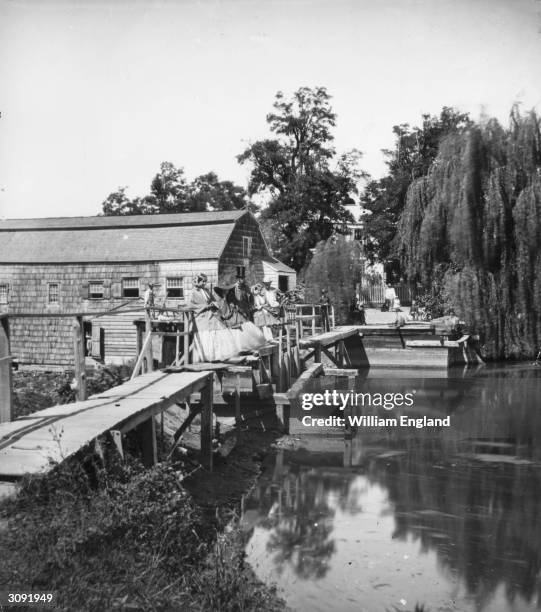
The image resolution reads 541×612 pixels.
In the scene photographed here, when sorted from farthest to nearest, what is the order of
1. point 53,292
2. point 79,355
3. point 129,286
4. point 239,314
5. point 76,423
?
point 53,292
point 129,286
point 239,314
point 79,355
point 76,423

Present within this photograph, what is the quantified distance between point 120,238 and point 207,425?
18128 mm

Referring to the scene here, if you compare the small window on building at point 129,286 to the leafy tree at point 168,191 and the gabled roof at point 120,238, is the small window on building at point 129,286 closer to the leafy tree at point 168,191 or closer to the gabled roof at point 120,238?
the gabled roof at point 120,238

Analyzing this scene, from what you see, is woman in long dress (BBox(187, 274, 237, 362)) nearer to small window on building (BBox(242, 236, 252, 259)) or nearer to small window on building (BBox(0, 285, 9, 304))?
small window on building (BBox(242, 236, 252, 259))

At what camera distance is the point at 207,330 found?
13555 millimetres

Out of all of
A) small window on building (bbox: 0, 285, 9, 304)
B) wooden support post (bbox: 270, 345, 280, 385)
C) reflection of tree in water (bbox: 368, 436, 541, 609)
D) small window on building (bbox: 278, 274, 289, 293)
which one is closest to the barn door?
reflection of tree in water (bbox: 368, 436, 541, 609)

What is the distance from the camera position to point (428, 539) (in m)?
8.80

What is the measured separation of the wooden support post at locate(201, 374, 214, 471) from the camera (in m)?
10.9

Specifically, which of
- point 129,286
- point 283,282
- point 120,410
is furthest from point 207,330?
point 283,282

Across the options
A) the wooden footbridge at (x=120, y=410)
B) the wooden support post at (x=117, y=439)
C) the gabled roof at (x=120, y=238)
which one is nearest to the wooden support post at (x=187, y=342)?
the wooden footbridge at (x=120, y=410)

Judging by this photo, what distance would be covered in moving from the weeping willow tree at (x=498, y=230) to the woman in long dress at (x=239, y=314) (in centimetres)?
928

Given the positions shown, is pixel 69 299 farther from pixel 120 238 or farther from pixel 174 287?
pixel 174 287

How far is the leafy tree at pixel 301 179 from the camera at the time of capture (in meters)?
42.6

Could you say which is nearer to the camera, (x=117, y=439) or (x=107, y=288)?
(x=117, y=439)

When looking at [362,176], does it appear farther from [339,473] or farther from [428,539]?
[428,539]
